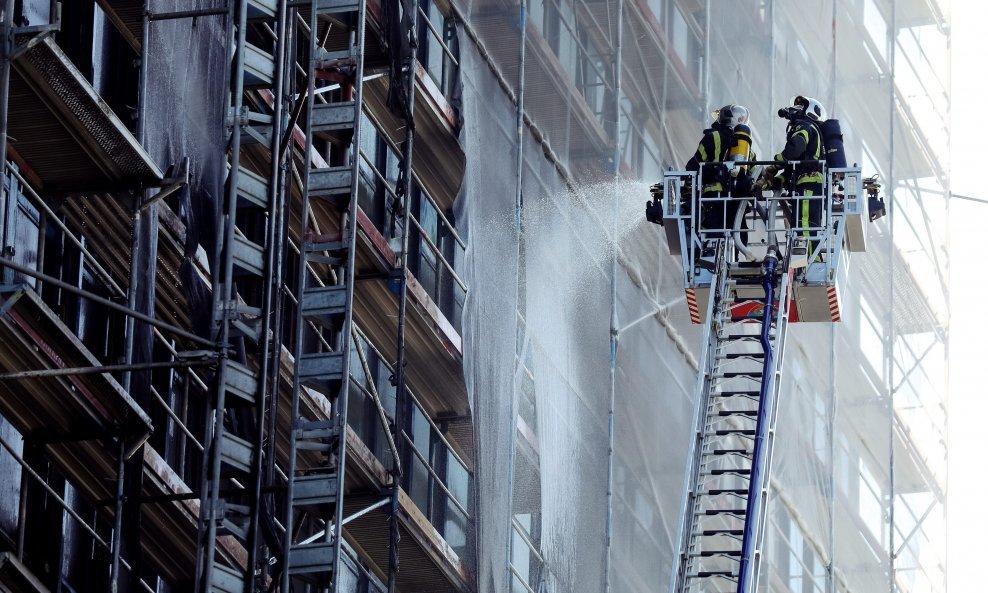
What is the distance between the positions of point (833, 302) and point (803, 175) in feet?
3.27

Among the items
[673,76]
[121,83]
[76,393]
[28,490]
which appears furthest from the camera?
[673,76]

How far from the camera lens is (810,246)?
1608 cm

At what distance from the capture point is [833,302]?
16.3 meters

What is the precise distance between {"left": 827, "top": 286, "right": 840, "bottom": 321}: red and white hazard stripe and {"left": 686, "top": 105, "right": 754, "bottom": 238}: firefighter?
90 centimetres

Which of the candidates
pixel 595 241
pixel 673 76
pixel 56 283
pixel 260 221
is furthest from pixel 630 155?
pixel 56 283

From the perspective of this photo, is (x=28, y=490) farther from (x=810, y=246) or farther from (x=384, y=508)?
(x=810, y=246)

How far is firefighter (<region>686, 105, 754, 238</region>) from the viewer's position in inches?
634

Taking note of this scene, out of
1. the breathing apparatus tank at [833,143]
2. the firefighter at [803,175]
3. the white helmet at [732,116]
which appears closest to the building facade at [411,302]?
the white helmet at [732,116]

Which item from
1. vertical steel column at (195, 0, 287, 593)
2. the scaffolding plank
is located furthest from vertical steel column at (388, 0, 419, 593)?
the scaffolding plank

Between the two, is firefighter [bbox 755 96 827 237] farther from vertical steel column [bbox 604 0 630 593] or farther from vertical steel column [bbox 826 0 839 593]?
vertical steel column [bbox 826 0 839 593]

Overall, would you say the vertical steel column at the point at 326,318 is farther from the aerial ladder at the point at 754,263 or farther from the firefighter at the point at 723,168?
the firefighter at the point at 723,168

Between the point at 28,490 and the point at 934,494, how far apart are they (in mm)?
19661

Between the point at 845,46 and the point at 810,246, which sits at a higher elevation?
the point at 845,46

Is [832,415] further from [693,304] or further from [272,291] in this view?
[272,291]
